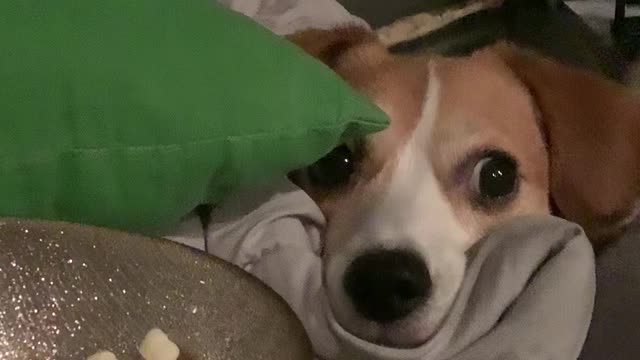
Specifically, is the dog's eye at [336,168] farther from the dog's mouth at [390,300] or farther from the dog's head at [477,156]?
the dog's mouth at [390,300]

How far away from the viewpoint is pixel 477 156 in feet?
3.43

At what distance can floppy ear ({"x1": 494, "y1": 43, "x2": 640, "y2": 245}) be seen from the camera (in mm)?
1019

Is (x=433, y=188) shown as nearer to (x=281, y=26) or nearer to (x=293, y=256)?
(x=293, y=256)

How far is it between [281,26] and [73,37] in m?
0.63

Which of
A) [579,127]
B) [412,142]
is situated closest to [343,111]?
[412,142]

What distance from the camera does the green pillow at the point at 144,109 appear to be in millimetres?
727

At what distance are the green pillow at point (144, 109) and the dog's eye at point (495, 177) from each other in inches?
10.4

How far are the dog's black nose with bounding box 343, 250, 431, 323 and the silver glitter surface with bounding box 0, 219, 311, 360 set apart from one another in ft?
0.69

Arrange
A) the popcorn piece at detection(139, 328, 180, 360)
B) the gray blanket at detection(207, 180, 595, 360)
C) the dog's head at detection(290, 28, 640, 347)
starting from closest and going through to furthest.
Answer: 1. the popcorn piece at detection(139, 328, 180, 360)
2. the gray blanket at detection(207, 180, 595, 360)
3. the dog's head at detection(290, 28, 640, 347)

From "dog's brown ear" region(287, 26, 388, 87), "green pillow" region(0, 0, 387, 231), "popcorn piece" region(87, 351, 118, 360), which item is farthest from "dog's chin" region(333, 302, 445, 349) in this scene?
"dog's brown ear" region(287, 26, 388, 87)

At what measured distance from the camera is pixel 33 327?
2.34ft

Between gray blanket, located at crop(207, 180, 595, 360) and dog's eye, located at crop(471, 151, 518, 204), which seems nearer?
gray blanket, located at crop(207, 180, 595, 360)

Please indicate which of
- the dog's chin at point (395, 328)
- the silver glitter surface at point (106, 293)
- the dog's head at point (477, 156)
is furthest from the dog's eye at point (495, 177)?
the silver glitter surface at point (106, 293)

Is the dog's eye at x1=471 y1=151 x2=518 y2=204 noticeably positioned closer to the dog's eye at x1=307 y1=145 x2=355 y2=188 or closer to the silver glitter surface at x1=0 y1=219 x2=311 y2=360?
the dog's eye at x1=307 y1=145 x2=355 y2=188
